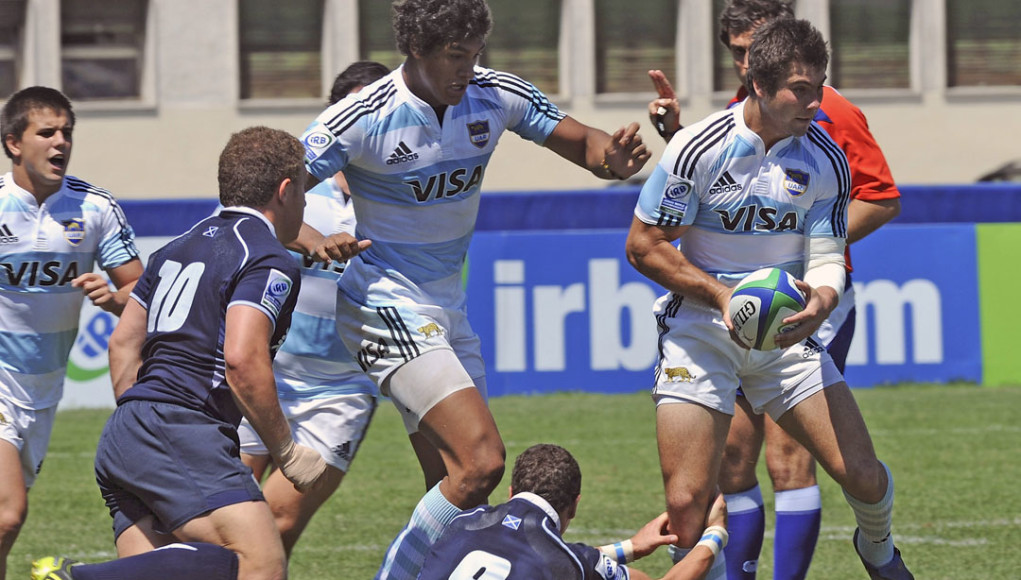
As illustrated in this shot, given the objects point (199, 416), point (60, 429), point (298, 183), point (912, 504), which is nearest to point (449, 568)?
point (199, 416)

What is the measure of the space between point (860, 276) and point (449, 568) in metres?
9.30

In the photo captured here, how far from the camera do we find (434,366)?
5070 millimetres

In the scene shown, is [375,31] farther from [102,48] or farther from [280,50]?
[102,48]

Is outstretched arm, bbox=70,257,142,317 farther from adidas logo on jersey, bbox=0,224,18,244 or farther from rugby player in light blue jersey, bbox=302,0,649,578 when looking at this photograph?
rugby player in light blue jersey, bbox=302,0,649,578

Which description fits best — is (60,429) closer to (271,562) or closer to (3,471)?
(3,471)

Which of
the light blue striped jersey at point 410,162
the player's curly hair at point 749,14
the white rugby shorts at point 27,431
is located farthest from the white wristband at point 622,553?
the white rugby shorts at point 27,431

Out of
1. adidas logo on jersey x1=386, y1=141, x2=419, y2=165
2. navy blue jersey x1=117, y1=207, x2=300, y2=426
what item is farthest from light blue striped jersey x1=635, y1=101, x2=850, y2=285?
navy blue jersey x1=117, y1=207, x2=300, y2=426

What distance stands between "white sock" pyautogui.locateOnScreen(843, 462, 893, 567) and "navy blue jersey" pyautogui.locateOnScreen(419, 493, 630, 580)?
123cm

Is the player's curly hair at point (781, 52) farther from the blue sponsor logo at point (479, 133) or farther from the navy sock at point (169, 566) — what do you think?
the navy sock at point (169, 566)

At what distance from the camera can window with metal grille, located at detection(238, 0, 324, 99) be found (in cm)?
2550

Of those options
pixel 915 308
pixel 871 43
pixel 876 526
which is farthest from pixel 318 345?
pixel 871 43

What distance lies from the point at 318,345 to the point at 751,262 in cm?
186

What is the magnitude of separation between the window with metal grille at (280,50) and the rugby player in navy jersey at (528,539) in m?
21.6

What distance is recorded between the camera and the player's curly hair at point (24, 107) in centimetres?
573
